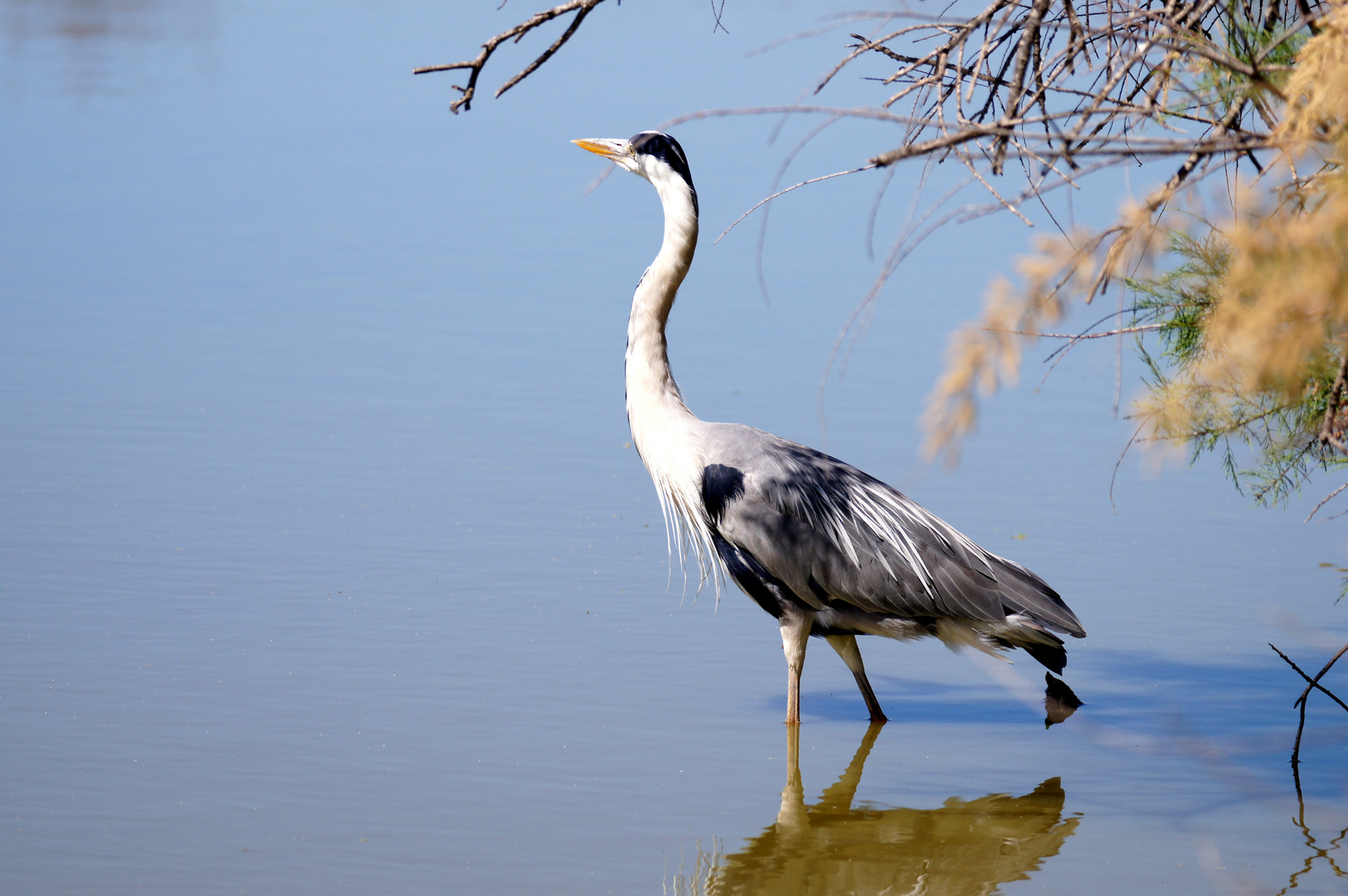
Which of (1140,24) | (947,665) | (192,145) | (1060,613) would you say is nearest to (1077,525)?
(947,665)

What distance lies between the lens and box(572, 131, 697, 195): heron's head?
6508mm

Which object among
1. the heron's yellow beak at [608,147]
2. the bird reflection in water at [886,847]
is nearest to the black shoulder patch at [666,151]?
the heron's yellow beak at [608,147]

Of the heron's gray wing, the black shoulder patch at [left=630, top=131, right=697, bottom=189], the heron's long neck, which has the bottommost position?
the heron's gray wing

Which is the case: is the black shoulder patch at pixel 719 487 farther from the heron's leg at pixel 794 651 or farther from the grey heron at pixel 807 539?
the heron's leg at pixel 794 651

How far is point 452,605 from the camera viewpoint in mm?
6980

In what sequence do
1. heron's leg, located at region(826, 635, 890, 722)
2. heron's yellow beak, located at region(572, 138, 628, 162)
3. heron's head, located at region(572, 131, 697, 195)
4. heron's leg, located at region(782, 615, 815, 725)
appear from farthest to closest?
heron's yellow beak, located at region(572, 138, 628, 162) < heron's head, located at region(572, 131, 697, 195) < heron's leg, located at region(826, 635, 890, 722) < heron's leg, located at region(782, 615, 815, 725)

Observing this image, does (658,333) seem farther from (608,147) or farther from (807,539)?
(807,539)

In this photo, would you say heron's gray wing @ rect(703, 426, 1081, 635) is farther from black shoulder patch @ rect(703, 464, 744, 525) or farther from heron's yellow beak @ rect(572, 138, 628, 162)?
heron's yellow beak @ rect(572, 138, 628, 162)

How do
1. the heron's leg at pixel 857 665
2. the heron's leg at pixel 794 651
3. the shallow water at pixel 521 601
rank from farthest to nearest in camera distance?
the heron's leg at pixel 857 665 < the heron's leg at pixel 794 651 < the shallow water at pixel 521 601

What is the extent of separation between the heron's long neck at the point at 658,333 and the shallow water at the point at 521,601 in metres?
0.98

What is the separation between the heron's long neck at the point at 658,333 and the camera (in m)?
6.40

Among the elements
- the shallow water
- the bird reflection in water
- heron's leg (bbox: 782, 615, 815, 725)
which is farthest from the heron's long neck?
the bird reflection in water

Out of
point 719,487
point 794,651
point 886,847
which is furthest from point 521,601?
point 886,847

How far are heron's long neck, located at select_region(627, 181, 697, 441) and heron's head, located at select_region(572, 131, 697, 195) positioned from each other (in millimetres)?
44
